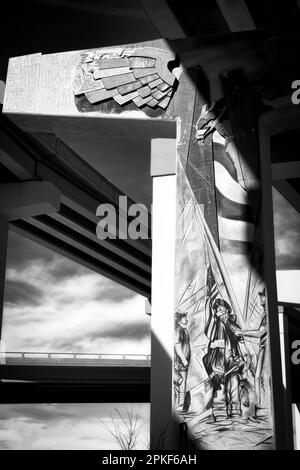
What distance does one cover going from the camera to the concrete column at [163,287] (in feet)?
23.0

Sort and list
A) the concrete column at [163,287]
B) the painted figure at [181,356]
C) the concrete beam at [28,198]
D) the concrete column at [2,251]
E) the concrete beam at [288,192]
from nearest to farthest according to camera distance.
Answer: the painted figure at [181,356]
the concrete column at [163,287]
the concrete beam at [288,192]
the concrete beam at [28,198]
the concrete column at [2,251]

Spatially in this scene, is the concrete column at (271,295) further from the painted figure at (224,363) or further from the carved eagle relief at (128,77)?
the carved eagle relief at (128,77)

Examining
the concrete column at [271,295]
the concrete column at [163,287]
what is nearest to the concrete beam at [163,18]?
the concrete column at [163,287]

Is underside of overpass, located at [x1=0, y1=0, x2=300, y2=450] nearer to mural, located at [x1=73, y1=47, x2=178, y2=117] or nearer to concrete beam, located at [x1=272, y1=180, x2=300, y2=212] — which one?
concrete beam, located at [x1=272, y1=180, x2=300, y2=212]

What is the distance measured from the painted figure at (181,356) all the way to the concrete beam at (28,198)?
25.0ft

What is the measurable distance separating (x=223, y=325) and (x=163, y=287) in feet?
4.20

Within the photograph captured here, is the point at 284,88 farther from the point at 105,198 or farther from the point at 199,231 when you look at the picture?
the point at 105,198

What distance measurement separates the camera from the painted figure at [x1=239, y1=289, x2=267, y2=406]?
20.1 feet

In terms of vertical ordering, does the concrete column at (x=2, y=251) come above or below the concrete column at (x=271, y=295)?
above

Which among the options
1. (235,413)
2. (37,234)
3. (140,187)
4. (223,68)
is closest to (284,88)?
(223,68)

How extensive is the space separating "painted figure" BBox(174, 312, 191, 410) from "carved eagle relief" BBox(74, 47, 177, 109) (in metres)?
3.03

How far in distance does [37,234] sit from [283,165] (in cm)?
990

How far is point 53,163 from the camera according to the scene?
1405 cm

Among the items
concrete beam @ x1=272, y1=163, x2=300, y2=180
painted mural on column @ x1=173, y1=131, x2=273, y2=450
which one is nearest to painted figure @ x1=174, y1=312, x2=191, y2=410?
painted mural on column @ x1=173, y1=131, x2=273, y2=450
